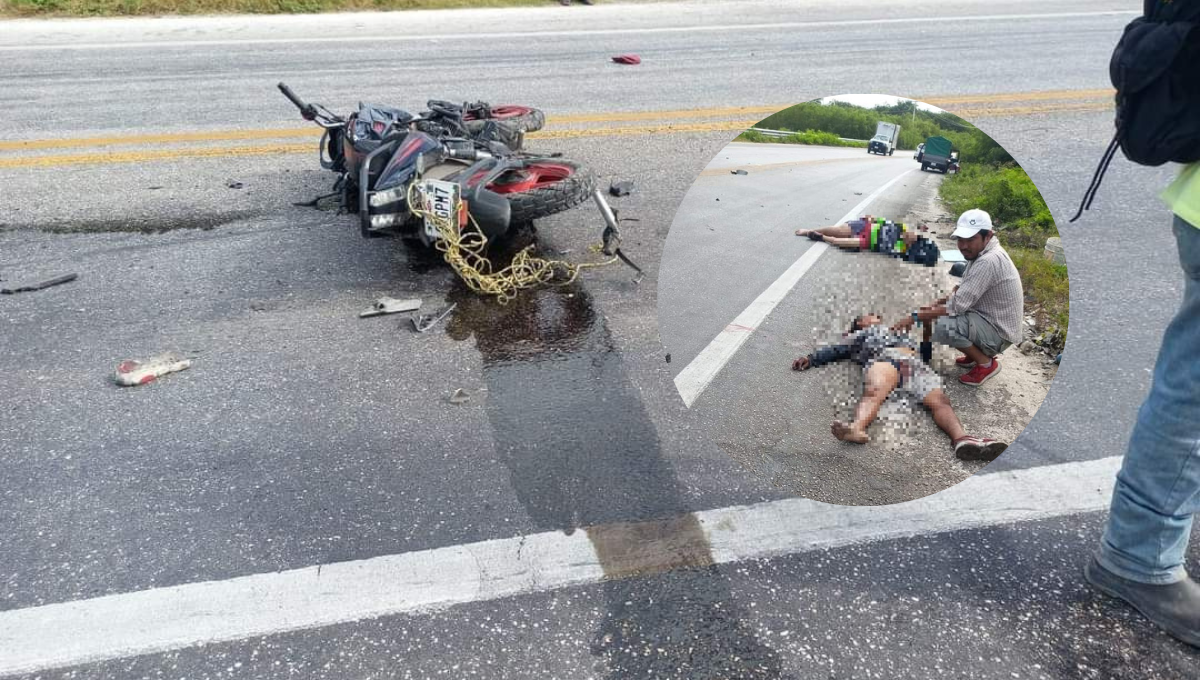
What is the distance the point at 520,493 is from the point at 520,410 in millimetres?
564

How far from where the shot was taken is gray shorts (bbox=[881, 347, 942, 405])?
256cm

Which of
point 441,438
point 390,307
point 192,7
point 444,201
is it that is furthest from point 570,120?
point 192,7

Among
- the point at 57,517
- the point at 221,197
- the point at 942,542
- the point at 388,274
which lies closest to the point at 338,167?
the point at 221,197

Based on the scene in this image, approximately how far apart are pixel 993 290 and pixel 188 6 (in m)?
13.1

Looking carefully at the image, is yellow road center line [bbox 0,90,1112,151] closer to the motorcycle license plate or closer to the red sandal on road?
the motorcycle license plate

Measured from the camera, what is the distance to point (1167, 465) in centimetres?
246

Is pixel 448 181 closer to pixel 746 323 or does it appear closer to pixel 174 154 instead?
pixel 746 323

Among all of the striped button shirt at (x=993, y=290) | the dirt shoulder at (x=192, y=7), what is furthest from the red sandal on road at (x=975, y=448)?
the dirt shoulder at (x=192, y=7)

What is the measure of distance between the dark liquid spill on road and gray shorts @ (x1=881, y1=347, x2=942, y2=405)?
80 centimetres

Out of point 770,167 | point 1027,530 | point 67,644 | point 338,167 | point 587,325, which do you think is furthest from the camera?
point 338,167

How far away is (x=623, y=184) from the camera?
6.29 m

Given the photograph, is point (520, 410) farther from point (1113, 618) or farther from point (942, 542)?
point (1113, 618)

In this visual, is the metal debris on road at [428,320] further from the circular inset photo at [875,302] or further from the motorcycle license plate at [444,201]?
the circular inset photo at [875,302]

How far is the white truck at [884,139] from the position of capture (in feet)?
8.86
